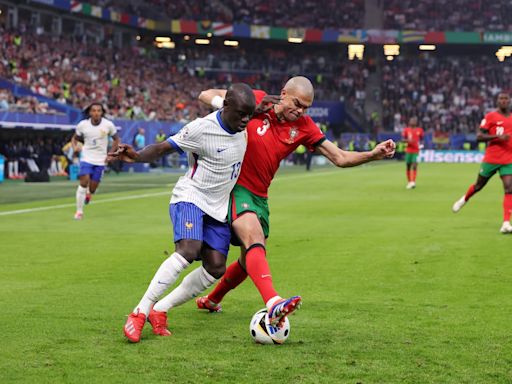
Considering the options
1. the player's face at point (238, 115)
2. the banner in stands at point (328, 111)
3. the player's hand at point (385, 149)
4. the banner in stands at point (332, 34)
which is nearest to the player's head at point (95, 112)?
the player's face at point (238, 115)

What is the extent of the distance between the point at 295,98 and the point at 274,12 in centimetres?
7135

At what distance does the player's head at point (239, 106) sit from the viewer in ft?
22.6

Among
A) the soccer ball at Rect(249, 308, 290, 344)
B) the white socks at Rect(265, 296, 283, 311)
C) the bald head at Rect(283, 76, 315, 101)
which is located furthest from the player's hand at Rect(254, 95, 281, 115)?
the soccer ball at Rect(249, 308, 290, 344)

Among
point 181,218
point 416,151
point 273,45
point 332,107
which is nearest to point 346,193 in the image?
point 416,151

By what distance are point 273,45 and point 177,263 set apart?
239ft

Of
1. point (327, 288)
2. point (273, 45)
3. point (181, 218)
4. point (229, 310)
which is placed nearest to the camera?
point (181, 218)

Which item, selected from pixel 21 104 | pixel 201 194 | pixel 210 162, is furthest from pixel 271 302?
pixel 21 104

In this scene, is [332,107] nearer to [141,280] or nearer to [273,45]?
[273,45]

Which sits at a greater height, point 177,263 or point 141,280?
point 177,263

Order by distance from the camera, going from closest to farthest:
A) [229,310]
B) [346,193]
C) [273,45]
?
[229,310], [346,193], [273,45]

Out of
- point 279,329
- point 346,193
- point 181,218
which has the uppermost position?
point 181,218

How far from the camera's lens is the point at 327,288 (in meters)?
9.44

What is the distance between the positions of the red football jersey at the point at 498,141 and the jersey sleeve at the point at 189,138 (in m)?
9.51

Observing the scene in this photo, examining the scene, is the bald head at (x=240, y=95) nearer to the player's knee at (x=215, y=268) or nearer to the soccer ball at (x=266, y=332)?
the player's knee at (x=215, y=268)
